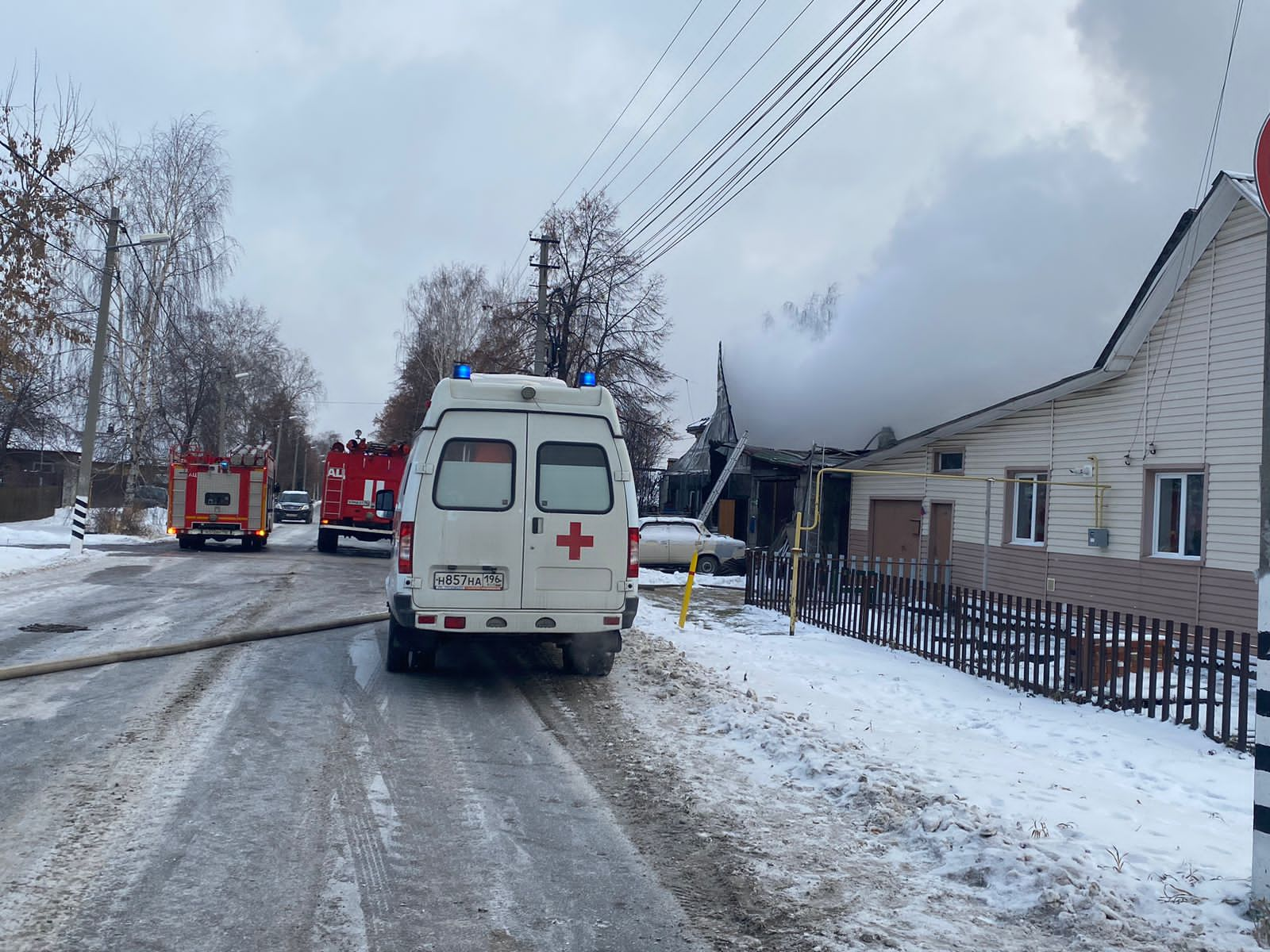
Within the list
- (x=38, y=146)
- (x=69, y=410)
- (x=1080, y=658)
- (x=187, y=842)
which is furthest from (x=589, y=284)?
(x=187, y=842)

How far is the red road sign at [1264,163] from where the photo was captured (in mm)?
4520

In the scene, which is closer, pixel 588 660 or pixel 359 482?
pixel 588 660

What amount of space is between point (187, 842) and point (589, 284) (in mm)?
31876

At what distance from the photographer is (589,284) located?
35.5 metres

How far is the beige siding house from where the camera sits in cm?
1376

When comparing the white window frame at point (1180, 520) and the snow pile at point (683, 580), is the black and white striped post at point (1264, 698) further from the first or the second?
the snow pile at point (683, 580)

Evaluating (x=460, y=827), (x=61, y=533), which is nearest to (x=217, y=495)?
(x=61, y=533)

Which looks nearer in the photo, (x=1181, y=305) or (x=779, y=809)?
(x=779, y=809)

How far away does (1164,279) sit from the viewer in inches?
568

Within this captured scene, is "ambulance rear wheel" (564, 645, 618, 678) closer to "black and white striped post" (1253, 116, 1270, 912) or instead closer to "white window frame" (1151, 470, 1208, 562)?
"black and white striped post" (1253, 116, 1270, 912)

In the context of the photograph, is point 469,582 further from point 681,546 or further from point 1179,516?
point 681,546

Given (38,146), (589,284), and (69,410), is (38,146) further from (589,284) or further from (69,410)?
(69,410)

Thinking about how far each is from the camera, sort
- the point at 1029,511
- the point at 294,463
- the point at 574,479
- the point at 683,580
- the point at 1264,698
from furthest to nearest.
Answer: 1. the point at 294,463
2. the point at 683,580
3. the point at 1029,511
4. the point at 574,479
5. the point at 1264,698

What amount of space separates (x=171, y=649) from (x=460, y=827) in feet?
19.3
